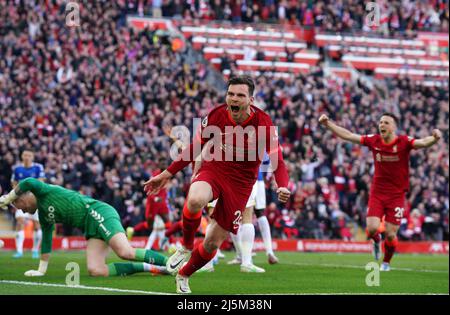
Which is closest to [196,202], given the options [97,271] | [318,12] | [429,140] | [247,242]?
[97,271]

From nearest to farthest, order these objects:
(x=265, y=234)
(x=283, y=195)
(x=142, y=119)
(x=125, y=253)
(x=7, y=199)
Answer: (x=283, y=195), (x=7, y=199), (x=125, y=253), (x=265, y=234), (x=142, y=119)

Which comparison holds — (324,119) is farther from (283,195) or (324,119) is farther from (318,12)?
→ (318,12)

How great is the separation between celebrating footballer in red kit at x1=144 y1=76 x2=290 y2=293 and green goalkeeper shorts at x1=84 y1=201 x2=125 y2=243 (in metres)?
2.38

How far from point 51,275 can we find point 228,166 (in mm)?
4458

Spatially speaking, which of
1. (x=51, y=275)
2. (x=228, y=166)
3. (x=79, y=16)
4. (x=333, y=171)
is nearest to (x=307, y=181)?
(x=333, y=171)

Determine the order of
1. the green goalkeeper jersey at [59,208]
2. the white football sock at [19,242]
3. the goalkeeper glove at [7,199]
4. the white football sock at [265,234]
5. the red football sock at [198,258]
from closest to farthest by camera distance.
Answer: the red football sock at [198,258]
the goalkeeper glove at [7,199]
the green goalkeeper jersey at [59,208]
the white football sock at [265,234]
the white football sock at [19,242]

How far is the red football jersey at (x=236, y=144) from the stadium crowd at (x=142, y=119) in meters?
15.7

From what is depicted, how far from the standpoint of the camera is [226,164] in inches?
443

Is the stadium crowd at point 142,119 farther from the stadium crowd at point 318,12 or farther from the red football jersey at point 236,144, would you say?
the red football jersey at point 236,144

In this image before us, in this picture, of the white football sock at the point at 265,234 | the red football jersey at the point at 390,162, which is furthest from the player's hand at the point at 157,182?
the white football sock at the point at 265,234

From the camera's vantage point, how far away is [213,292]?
12023mm

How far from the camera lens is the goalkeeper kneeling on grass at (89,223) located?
43.8 ft

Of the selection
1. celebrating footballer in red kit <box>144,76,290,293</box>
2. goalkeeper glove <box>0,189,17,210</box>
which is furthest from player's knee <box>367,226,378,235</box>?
goalkeeper glove <box>0,189,17,210</box>

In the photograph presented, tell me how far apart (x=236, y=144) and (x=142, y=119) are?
20.1 meters
